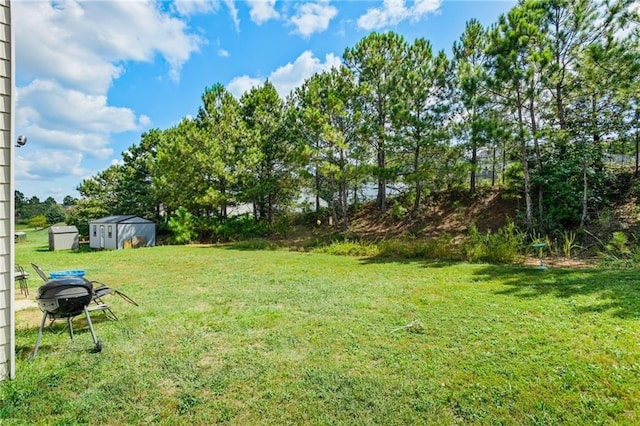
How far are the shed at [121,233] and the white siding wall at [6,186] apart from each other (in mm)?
13373

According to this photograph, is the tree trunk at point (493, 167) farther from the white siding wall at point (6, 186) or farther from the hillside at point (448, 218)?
the white siding wall at point (6, 186)

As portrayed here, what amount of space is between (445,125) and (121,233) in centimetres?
1451

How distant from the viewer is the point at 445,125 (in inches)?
417

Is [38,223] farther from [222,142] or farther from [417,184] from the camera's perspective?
[417,184]

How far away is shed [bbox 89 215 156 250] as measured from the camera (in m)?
14.4

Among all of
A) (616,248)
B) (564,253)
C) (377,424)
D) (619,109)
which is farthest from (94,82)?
(619,109)

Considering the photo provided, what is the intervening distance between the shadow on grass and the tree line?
144 inches

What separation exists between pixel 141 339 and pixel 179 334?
38 centimetres

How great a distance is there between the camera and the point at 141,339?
11.3 ft

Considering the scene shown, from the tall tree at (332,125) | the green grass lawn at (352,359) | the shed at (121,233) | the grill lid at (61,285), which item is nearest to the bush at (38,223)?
the shed at (121,233)

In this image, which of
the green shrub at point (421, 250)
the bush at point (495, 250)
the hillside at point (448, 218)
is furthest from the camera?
the hillside at point (448, 218)

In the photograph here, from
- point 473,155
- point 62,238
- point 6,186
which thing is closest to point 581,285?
point 6,186

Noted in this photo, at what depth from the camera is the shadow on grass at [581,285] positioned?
3865 millimetres

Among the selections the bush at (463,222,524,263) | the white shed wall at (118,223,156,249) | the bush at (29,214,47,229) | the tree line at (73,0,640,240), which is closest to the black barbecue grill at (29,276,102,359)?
the bush at (463,222,524,263)
